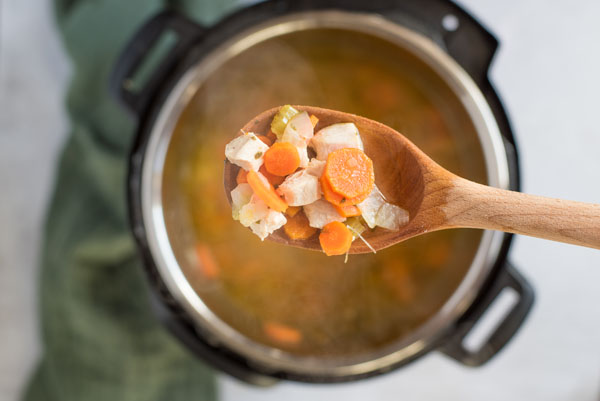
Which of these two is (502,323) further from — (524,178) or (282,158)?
(282,158)

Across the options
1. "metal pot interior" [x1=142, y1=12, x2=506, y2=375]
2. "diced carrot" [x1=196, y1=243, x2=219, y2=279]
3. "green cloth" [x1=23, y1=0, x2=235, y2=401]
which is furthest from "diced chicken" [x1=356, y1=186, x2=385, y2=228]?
"green cloth" [x1=23, y1=0, x2=235, y2=401]

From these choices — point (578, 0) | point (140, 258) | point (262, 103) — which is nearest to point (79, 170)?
point (140, 258)

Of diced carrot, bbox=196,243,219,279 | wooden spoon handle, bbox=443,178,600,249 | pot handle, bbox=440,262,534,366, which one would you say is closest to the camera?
wooden spoon handle, bbox=443,178,600,249

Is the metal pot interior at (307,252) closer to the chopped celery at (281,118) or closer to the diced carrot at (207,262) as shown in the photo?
the diced carrot at (207,262)

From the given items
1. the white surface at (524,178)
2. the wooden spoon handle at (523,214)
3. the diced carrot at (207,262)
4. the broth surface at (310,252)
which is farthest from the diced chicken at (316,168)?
the white surface at (524,178)

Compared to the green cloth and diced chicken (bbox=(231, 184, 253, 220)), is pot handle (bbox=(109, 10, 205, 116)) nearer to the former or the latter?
the green cloth

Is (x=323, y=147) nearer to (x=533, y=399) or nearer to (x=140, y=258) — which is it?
(x=140, y=258)
